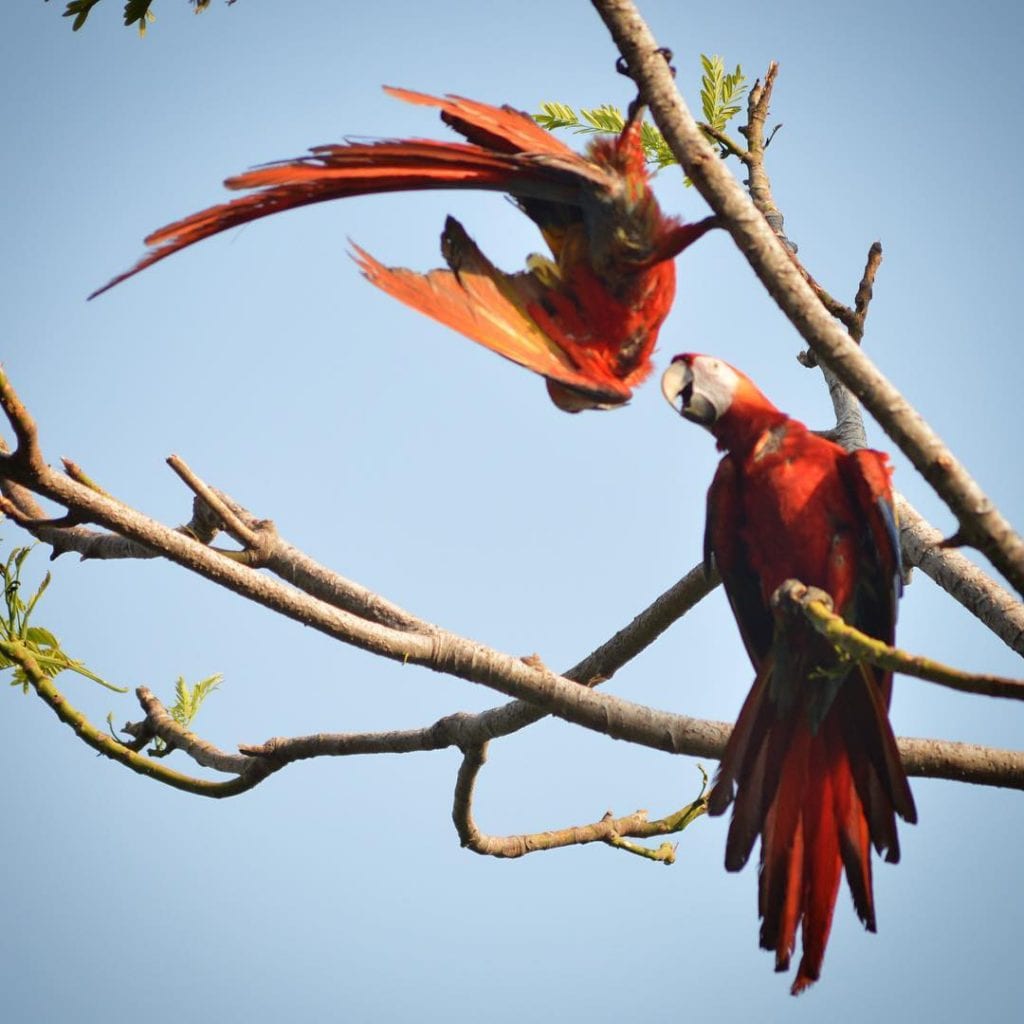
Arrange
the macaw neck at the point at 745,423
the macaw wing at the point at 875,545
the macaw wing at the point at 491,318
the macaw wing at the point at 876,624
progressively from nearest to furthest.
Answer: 1. the macaw wing at the point at 876,624
2. the macaw wing at the point at 491,318
3. the macaw wing at the point at 875,545
4. the macaw neck at the point at 745,423

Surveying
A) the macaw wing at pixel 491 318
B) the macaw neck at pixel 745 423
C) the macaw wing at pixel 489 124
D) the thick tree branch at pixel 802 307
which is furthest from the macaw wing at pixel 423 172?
the macaw neck at pixel 745 423

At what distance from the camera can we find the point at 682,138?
80.5 inches

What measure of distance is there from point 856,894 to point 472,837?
1111 mm

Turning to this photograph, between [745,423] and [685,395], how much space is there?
19cm

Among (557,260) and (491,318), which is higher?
(557,260)

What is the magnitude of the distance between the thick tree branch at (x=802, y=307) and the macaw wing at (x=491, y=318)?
798 mm

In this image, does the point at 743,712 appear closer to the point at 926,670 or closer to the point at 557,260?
the point at 926,670

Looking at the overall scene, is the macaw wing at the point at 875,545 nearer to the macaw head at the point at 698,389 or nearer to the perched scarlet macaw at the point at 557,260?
the macaw head at the point at 698,389

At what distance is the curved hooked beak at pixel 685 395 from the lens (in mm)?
3090

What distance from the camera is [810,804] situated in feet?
8.76

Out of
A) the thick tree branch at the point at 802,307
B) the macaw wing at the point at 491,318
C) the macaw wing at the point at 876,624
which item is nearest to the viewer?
the thick tree branch at the point at 802,307

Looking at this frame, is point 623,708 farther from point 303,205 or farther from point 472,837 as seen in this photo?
point 303,205

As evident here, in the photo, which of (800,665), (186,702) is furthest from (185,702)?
(800,665)

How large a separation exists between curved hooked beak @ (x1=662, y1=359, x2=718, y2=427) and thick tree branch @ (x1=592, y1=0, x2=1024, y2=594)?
1050 millimetres
